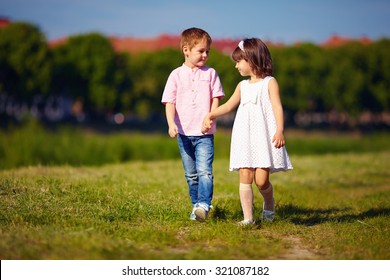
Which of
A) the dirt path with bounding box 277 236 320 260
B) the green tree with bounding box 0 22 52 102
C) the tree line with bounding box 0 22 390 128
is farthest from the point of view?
the tree line with bounding box 0 22 390 128

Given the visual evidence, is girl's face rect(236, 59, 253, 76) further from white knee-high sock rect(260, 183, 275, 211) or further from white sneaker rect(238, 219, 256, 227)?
white sneaker rect(238, 219, 256, 227)

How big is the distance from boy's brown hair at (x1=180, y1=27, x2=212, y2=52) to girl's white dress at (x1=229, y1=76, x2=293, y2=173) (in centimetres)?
74

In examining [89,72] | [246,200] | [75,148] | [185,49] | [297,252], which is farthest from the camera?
[89,72]

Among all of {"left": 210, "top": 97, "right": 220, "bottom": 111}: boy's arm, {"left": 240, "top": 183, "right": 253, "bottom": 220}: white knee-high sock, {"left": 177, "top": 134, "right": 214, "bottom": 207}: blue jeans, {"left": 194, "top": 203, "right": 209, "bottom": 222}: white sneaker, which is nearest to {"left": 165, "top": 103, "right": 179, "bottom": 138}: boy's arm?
{"left": 177, "top": 134, "right": 214, "bottom": 207}: blue jeans

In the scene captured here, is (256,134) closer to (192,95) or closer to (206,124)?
(206,124)

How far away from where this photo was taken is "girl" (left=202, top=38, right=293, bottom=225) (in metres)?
6.42

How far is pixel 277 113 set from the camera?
644 centimetres

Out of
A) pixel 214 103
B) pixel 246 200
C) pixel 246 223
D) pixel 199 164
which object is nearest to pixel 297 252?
pixel 246 223

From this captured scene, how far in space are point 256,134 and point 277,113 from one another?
303 millimetres

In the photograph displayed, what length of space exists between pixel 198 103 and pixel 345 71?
71.6 meters

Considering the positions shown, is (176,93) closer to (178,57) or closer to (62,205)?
(62,205)

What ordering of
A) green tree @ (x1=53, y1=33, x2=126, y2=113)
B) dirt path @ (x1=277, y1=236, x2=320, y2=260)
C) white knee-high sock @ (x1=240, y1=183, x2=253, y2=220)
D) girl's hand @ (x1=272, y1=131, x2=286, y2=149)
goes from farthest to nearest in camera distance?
green tree @ (x1=53, y1=33, x2=126, y2=113)
white knee-high sock @ (x1=240, y1=183, x2=253, y2=220)
girl's hand @ (x1=272, y1=131, x2=286, y2=149)
dirt path @ (x1=277, y1=236, x2=320, y2=260)
